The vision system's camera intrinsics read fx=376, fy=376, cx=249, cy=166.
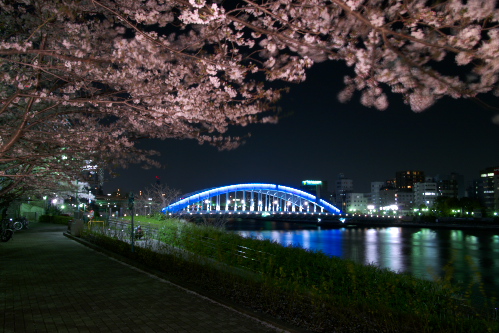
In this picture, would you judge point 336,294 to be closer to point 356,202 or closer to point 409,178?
point 356,202

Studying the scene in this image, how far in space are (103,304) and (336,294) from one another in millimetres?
4469

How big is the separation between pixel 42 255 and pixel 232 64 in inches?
476

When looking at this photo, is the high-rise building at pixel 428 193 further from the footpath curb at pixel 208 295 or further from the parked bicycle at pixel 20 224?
the footpath curb at pixel 208 295

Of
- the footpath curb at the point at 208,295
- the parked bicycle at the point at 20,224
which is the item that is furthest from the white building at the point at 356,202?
the footpath curb at the point at 208,295

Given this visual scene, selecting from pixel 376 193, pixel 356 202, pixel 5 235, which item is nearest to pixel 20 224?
pixel 5 235

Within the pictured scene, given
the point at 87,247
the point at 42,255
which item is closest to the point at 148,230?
the point at 87,247

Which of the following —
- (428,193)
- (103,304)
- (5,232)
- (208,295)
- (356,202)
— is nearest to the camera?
(103,304)

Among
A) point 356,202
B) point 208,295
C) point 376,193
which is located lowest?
point 208,295

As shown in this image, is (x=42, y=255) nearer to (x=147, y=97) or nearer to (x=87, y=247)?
(x=87, y=247)

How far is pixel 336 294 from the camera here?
23.0 ft

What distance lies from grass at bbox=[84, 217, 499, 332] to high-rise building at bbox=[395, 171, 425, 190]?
515 ft

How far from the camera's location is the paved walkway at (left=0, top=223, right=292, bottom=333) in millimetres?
6039

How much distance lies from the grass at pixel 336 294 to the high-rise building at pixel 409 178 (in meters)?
157

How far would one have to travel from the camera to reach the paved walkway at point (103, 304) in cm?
604
